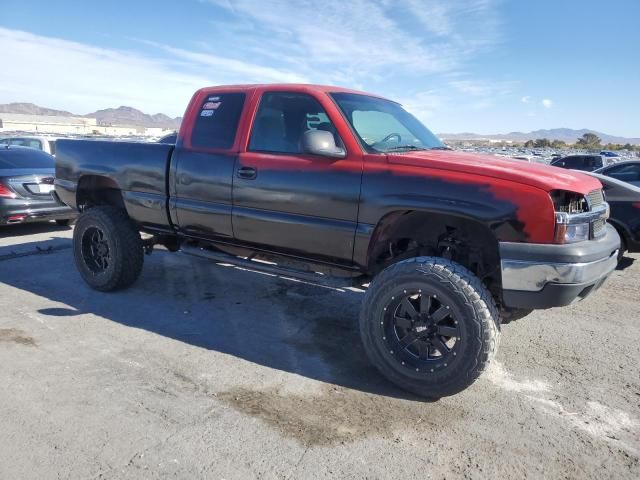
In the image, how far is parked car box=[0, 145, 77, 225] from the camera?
7.61 m

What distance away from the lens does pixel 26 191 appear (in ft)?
25.6

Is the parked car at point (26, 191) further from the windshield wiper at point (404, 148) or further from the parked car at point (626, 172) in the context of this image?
the parked car at point (626, 172)

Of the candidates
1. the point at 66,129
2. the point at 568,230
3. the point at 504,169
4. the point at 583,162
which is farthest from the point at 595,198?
the point at 66,129

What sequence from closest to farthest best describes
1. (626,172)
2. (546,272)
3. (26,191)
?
(546,272)
(26,191)
(626,172)

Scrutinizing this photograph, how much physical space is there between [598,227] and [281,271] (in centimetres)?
237

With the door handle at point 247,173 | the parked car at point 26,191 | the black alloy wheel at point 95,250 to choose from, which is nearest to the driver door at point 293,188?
the door handle at point 247,173

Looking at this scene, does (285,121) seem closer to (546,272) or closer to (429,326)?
(429,326)

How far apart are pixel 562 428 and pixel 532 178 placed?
1494 mm

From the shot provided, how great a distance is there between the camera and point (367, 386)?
3328mm

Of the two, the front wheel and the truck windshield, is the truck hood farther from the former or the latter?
the front wheel

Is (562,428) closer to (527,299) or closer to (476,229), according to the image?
(527,299)

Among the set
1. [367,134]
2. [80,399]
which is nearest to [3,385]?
[80,399]

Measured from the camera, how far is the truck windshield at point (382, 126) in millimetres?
3743

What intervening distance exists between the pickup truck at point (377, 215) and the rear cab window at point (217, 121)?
1cm
